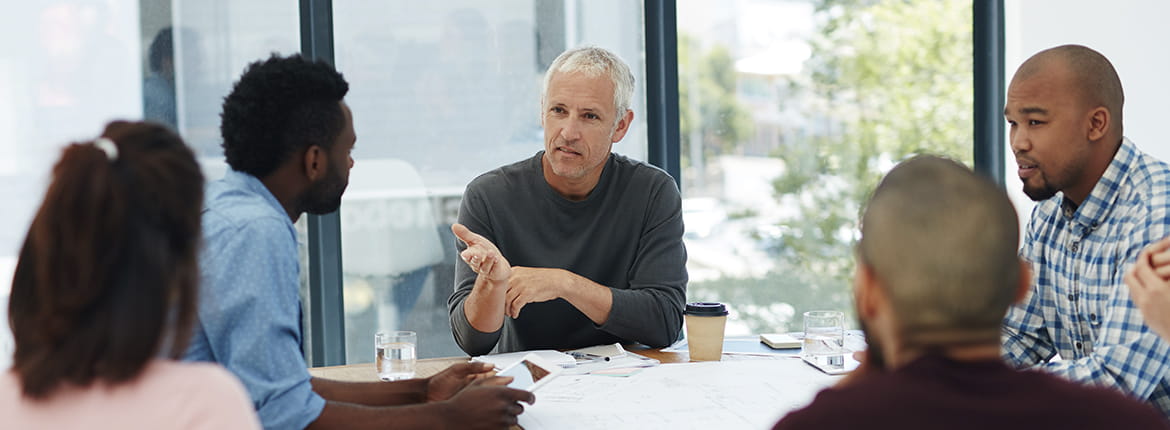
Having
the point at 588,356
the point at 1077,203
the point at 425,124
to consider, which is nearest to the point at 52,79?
the point at 425,124

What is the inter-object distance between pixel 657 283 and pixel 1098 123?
105 centimetres

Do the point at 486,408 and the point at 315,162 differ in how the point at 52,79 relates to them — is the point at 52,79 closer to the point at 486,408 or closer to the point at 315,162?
the point at 315,162

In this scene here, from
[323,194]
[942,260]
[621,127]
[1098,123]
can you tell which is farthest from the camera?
[621,127]

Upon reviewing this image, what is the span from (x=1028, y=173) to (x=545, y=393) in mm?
1095

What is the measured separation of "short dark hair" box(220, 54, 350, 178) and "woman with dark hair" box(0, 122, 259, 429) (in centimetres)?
52

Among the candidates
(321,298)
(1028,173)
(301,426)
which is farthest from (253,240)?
(321,298)

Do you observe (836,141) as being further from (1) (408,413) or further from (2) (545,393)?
(1) (408,413)

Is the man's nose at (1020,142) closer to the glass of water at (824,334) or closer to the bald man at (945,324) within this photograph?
the glass of water at (824,334)

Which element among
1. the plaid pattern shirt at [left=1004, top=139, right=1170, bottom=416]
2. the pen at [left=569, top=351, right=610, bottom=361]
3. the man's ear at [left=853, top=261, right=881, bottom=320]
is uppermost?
the man's ear at [left=853, top=261, right=881, bottom=320]

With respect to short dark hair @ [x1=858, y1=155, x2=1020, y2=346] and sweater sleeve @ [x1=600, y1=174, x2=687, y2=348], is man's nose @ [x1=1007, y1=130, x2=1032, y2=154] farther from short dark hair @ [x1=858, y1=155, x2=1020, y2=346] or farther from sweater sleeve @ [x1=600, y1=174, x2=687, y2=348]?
short dark hair @ [x1=858, y1=155, x2=1020, y2=346]

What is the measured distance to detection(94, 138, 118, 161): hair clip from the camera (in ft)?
3.34

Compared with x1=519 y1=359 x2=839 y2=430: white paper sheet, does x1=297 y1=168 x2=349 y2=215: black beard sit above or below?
above

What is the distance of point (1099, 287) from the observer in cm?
188

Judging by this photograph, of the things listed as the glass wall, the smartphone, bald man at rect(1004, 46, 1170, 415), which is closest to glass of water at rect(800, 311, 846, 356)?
bald man at rect(1004, 46, 1170, 415)
